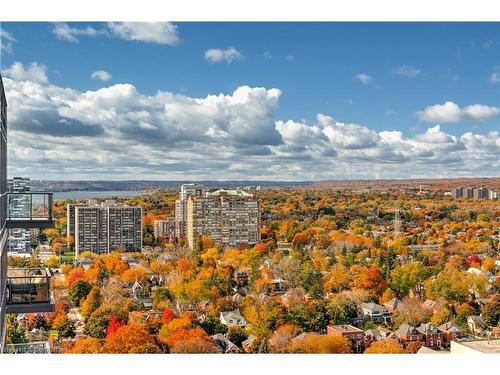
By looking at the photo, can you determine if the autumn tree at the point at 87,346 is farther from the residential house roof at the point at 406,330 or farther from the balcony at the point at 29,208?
the balcony at the point at 29,208

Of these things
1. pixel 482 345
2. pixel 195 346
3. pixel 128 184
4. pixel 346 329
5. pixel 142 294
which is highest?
pixel 128 184

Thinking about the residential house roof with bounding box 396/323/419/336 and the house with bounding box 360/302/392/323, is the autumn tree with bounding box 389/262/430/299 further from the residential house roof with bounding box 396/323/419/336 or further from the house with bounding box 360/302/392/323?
the residential house roof with bounding box 396/323/419/336

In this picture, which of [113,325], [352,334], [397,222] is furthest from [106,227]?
[397,222]

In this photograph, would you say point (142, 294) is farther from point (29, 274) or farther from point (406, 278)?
point (29, 274)

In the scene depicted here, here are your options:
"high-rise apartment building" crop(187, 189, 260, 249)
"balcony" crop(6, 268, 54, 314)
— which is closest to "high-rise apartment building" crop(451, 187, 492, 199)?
"high-rise apartment building" crop(187, 189, 260, 249)

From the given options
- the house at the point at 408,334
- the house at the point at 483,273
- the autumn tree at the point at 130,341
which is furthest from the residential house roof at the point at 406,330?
the autumn tree at the point at 130,341

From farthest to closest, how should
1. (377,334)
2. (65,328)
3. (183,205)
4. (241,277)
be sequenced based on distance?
(183,205) → (241,277) → (377,334) → (65,328)
